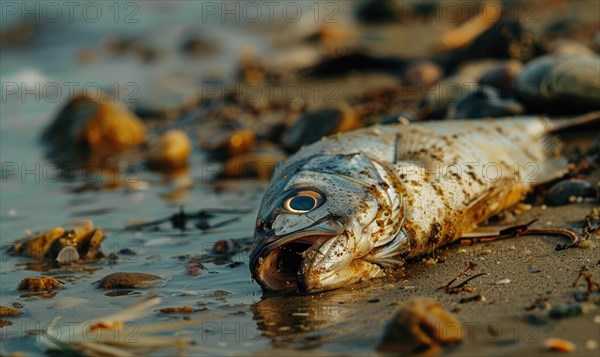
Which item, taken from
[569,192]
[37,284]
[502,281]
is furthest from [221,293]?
[569,192]

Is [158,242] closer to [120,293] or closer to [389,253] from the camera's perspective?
[120,293]

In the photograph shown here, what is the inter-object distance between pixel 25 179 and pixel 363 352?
5707 mm

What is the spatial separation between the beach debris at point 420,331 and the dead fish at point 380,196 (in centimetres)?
95

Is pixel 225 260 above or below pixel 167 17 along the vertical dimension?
below

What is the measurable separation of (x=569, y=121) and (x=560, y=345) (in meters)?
4.37

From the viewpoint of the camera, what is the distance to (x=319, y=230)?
17.7 feet

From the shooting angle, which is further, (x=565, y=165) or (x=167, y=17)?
(x=167, y=17)

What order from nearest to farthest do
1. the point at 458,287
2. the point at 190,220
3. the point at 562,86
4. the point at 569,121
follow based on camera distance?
the point at 458,287, the point at 190,220, the point at 569,121, the point at 562,86

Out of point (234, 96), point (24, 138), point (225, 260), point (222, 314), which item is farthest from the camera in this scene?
point (234, 96)

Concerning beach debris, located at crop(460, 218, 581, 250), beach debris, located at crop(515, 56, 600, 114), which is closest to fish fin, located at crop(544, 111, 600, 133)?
beach debris, located at crop(515, 56, 600, 114)

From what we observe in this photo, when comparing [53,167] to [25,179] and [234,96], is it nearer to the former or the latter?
[25,179]

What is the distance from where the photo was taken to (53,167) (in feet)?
32.2

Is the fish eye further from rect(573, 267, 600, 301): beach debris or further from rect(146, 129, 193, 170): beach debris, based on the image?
rect(146, 129, 193, 170): beach debris

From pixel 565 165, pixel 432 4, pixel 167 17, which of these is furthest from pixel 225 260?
pixel 167 17
